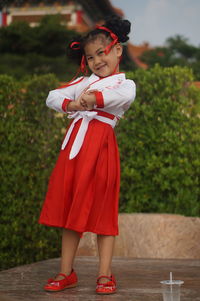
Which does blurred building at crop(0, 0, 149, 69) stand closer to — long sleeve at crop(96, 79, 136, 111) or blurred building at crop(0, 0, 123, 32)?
blurred building at crop(0, 0, 123, 32)

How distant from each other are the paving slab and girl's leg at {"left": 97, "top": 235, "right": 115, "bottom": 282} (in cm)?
15

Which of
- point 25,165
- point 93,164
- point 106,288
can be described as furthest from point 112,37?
point 25,165

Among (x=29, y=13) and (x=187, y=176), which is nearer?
(x=187, y=176)

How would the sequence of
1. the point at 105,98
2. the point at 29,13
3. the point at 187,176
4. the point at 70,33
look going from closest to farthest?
1. the point at 105,98
2. the point at 187,176
3. the point at 70,33
4. the point at 29,13

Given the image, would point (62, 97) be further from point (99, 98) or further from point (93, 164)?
point (93, 164)

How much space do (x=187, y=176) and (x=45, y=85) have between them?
71.2 inches

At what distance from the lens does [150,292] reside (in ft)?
10.1

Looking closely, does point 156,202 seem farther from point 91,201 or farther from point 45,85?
Answer: point 91,201

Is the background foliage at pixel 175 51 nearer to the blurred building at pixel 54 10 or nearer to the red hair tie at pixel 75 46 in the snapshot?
the blurred building at pixel 54 10

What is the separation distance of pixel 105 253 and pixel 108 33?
1373 millimetres

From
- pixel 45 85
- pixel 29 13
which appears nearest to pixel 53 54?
pixel 29 13

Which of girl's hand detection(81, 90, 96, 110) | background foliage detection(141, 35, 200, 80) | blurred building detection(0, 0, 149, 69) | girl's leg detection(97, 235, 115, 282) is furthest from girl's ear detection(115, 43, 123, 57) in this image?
background foliage detection(141, 35, 200, 80)

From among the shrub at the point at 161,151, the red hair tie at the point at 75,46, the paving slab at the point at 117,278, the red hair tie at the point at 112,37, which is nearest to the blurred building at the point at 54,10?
the shrub at the point at 161,151

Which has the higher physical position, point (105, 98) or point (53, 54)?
point (53, 54)
